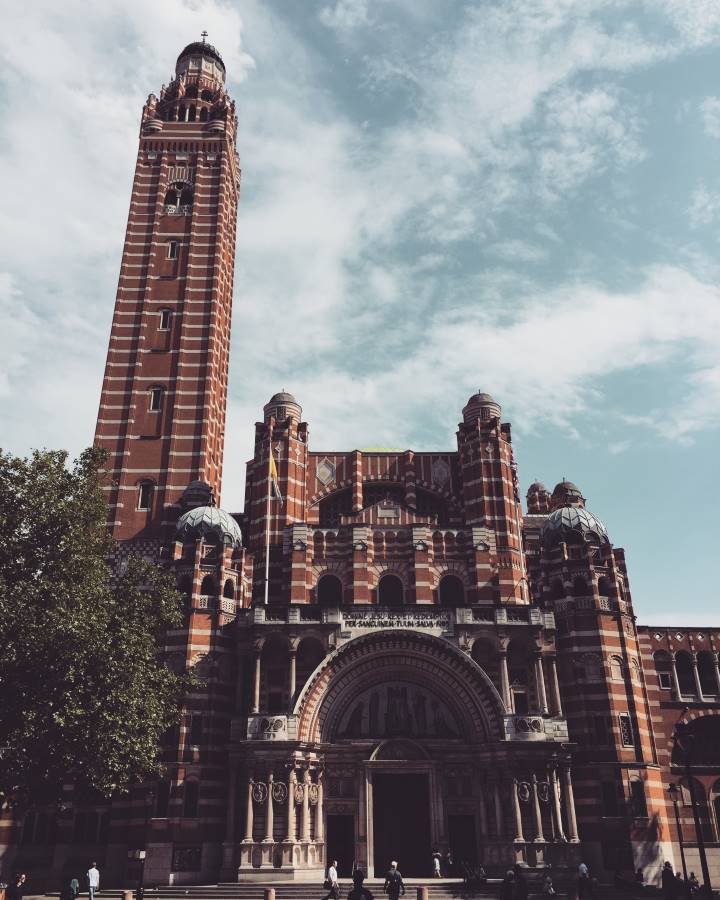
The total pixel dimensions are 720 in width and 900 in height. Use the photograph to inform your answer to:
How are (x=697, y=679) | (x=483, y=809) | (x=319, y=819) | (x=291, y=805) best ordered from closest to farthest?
1. (x=291, y=805)
2. (x=483, y=809)
3. (x=319, y=819)
4. (x=697, y=679)

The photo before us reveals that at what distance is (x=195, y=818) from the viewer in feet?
122

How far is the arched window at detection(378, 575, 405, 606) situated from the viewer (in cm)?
4555

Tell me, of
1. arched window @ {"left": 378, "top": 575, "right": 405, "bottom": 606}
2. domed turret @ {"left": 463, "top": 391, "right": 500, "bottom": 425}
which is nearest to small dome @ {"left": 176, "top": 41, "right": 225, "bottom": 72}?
domed turret @ {"left": 463, "top": 391, "right": 500, "bottom": 425}

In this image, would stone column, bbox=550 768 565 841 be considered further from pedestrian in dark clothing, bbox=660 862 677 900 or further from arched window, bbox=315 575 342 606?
arched window, bbox=315 575 342 606

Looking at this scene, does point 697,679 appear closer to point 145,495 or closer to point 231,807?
point 231,807

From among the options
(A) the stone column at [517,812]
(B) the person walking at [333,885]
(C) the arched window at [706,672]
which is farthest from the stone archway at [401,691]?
(C) the arched window at [706,672]

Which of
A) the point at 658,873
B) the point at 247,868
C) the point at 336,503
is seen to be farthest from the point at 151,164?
the point at 658,873

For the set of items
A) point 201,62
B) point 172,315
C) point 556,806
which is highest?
point 201,62

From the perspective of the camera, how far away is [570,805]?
3622 centimetres

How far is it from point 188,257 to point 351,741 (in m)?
37.4

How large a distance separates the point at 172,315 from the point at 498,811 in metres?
39.4

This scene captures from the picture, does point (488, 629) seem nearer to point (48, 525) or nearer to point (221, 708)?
point (221, 708)

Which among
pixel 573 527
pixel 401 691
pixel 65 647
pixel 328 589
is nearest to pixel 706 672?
pixel 573 527

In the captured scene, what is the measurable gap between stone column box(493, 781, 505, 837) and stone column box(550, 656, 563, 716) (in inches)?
185
